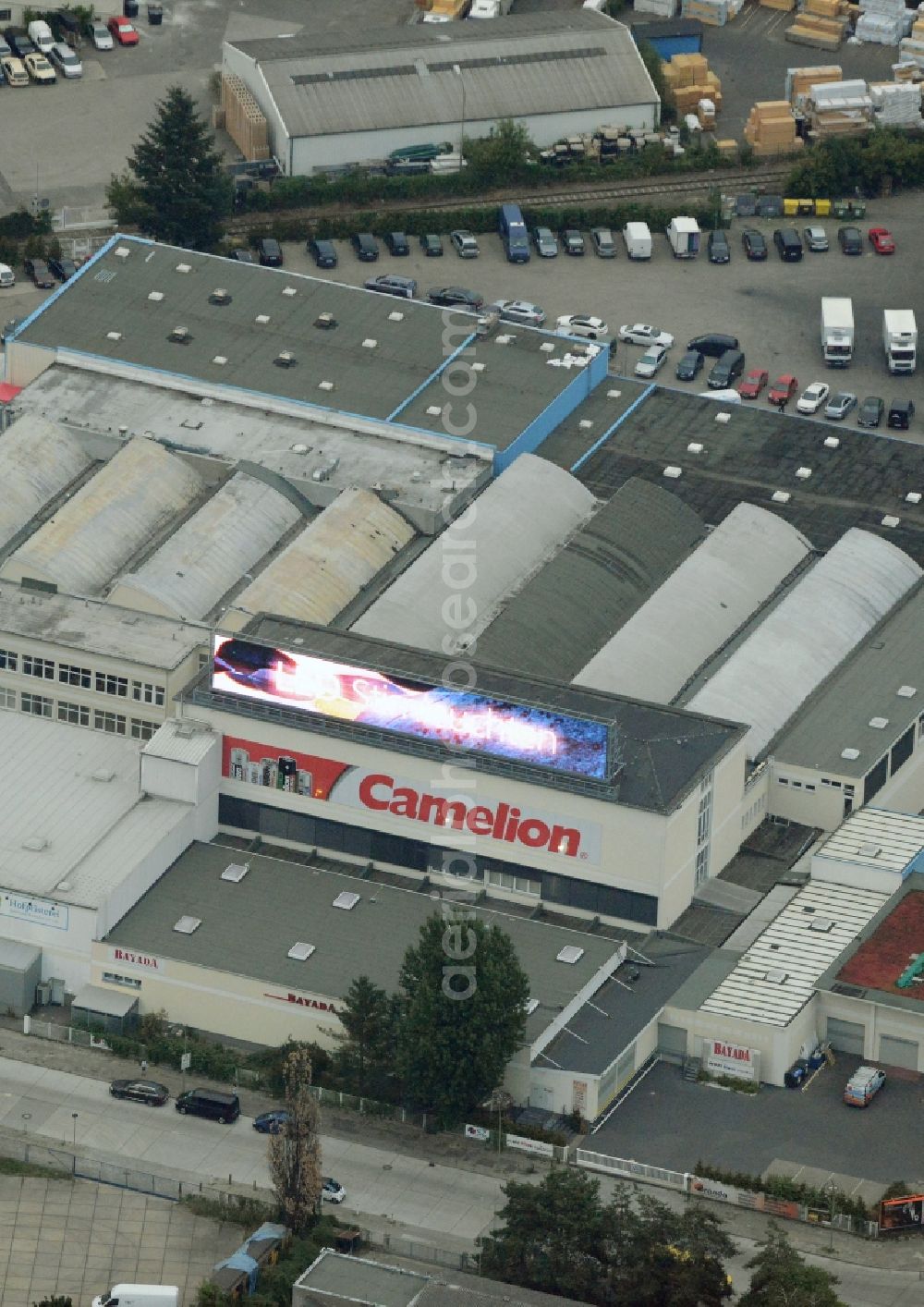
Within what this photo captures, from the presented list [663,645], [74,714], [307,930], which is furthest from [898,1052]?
[74,714]

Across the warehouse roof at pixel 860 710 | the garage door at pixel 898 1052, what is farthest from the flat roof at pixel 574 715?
the garage door at pixel 898 1052

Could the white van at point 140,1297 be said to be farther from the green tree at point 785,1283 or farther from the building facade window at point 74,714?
the building facade window at point 74,714

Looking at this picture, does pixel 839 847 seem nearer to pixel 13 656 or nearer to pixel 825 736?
pixel 825 736

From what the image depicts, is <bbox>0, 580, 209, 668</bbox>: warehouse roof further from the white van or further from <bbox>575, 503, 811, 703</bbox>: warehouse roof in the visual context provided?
the white van

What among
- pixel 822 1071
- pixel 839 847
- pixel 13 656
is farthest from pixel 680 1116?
pixel 13 656

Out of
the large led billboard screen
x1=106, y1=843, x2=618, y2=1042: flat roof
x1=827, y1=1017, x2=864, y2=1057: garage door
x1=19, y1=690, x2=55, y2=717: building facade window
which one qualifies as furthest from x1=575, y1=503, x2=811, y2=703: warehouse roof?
x1=19, y1=690, x2=55, y2=717: building facade window
